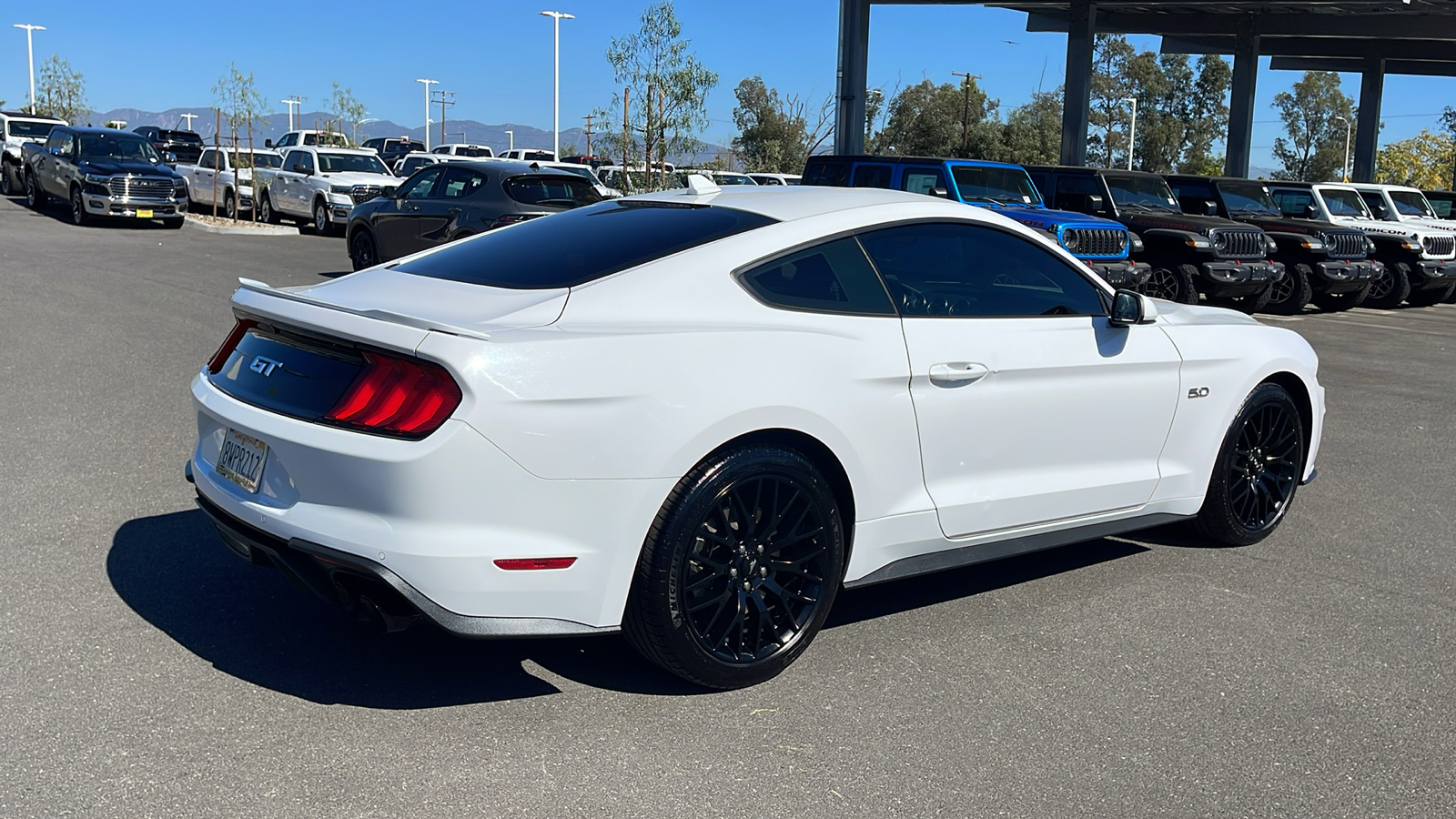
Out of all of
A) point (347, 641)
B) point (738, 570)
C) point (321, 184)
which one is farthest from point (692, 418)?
point (321, 184)

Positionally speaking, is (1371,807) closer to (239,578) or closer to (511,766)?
(511,766)

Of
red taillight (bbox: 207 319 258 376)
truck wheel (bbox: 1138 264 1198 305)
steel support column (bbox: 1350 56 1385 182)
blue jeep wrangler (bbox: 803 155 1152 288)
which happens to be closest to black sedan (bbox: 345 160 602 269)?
blue jeep wrangler (bbox: 803 155 1152 288)

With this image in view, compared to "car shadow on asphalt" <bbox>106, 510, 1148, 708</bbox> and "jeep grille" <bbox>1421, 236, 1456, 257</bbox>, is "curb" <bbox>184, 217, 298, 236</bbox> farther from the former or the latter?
"car shadow on asphalt" <bbox>106, 510, 1148, 708</bbox>

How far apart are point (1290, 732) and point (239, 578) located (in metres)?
3.68

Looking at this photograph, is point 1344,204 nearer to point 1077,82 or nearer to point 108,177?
point 1077,82


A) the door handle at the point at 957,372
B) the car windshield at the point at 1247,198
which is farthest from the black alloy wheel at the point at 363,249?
the door handle at the point at 957,372

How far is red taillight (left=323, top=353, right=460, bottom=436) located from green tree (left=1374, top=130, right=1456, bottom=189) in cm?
9113

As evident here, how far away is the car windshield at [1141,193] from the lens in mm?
17516

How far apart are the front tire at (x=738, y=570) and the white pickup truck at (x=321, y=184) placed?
2242 centimetres

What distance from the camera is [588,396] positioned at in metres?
3.62

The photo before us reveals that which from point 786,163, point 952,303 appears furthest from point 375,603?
point 786,163

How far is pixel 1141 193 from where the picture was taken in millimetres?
17891

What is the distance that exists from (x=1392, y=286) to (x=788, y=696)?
64.4ft

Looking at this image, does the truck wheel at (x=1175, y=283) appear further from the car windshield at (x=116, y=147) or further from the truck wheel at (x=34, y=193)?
the truck wheel at (x=34, y=193)
